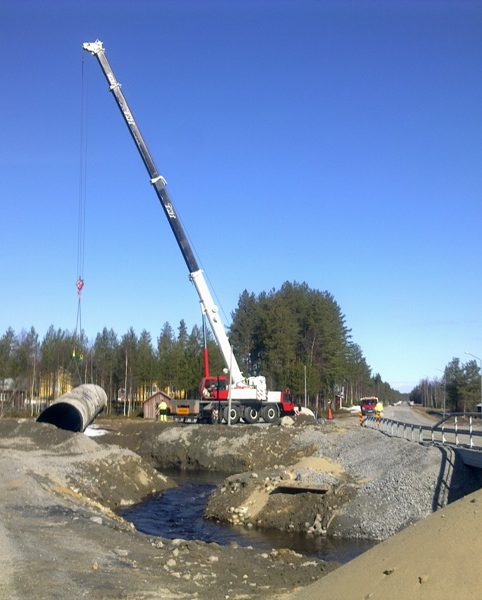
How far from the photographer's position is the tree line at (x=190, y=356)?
220 ft

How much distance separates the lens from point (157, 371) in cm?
7206

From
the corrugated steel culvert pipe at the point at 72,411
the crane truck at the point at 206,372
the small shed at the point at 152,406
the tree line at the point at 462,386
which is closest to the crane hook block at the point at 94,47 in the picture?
the crane truck at the point at 206,372

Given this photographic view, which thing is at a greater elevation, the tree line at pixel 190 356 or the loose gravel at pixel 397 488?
the tree line at pixel 190 356

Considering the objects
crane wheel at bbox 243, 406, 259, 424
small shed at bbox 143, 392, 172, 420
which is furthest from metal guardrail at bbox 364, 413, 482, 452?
small shed at bbox 143, 392, 172, 420

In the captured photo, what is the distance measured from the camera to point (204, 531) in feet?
61.4

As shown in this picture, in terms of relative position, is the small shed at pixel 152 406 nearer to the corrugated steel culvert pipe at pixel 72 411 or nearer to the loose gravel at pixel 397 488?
the corrugated steel culvert pipe at pixel 72 411

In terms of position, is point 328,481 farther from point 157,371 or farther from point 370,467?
point 157,371

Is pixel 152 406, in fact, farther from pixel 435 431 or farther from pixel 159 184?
pixel 435 431

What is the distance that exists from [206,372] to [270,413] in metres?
5.18

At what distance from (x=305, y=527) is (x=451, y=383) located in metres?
82.1

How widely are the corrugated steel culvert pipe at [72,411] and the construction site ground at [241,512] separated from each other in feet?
15.8

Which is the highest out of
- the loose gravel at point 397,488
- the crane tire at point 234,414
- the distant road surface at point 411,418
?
the crane tire at point 234,414

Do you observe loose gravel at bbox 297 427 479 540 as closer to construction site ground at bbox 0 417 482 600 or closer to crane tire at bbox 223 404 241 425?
construction site ground at bbox 0 417 482 600

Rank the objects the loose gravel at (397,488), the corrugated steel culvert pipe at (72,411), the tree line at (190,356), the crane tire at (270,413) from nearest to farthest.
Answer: the loose gravel at (397,488) < the corrugated steel culvert pipe at (72,411) < the crane tire at (270,413) < the tree line at (190,356)
